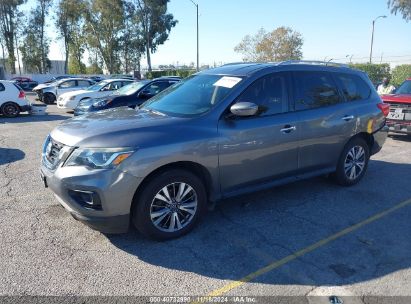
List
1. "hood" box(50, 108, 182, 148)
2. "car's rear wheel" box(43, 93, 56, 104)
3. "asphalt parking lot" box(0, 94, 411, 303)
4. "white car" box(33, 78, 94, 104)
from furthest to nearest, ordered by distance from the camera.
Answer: "car's rear wheel" box(43, 93, 56, 104) → "white car" box(33, 78, 94, 104) → "hood" box(50, 108, 182, 148) → "asphalt parking lot" box(0, 94, 411, 303)

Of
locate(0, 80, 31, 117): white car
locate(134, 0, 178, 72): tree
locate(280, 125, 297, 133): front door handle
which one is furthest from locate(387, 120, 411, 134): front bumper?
locate(134, 0, 178, 72): tree

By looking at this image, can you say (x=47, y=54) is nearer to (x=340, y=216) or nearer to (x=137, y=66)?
(x=137, y=66)

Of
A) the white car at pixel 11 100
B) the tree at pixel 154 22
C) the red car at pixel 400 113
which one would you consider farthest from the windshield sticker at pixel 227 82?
the tree at pixel 154 22

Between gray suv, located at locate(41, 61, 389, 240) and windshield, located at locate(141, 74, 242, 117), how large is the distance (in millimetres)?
17

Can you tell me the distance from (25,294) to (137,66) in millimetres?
54949

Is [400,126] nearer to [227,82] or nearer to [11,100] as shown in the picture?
[227,82]

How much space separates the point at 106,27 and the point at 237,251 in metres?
51.0

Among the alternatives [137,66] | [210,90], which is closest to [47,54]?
[137,66]

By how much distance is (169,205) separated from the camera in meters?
3.74

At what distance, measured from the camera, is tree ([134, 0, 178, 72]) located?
157ft

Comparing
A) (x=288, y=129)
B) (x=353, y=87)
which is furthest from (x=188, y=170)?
(x=353, y=87)

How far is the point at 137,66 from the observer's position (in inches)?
2172

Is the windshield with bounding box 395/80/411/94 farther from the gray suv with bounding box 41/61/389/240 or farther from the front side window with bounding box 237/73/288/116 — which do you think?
the front side window with bounding box 237/73/288/116

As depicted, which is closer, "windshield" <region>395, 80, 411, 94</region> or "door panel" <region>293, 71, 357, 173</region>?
"door panel" <region>293, 71, 357, 173</region>
